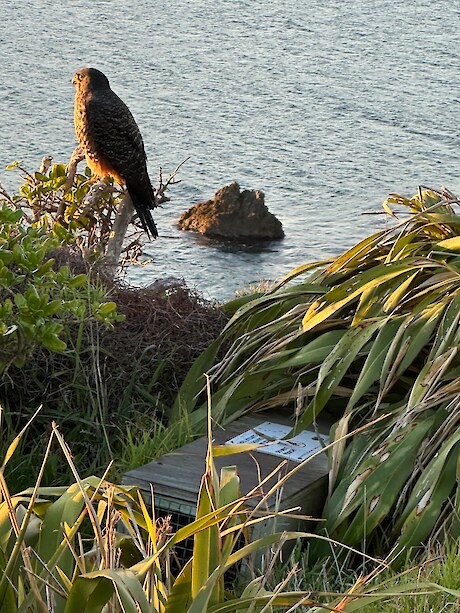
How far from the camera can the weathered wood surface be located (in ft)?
8.72

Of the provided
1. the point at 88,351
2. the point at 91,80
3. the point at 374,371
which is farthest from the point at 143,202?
the point at 374,371

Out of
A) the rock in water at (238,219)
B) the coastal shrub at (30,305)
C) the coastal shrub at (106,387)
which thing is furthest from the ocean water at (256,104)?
the coastal shrub at (30,305)

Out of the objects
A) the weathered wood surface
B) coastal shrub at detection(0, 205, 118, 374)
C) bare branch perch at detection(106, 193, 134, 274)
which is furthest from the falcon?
the weathered wood surface

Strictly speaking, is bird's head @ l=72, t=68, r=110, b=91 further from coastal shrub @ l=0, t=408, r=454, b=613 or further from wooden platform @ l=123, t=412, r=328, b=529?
coastal shrub @ l=0, t=408, r=454, b=613

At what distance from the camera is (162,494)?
2.67 m

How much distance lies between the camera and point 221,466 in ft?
9.07

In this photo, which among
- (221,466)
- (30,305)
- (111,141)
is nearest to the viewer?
(30,305)

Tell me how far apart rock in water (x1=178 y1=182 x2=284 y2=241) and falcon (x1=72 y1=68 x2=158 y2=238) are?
150 cm

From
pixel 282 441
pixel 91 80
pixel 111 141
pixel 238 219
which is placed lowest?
pixel 238 219

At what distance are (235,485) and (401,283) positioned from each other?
1.44 m

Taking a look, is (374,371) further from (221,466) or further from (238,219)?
(238,219)

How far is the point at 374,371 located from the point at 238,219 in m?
4.09

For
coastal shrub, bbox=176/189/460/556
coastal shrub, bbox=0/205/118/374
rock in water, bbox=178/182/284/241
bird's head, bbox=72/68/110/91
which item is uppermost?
bird's head, bbox=72/68/110/91

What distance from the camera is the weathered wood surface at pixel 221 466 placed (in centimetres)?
266
